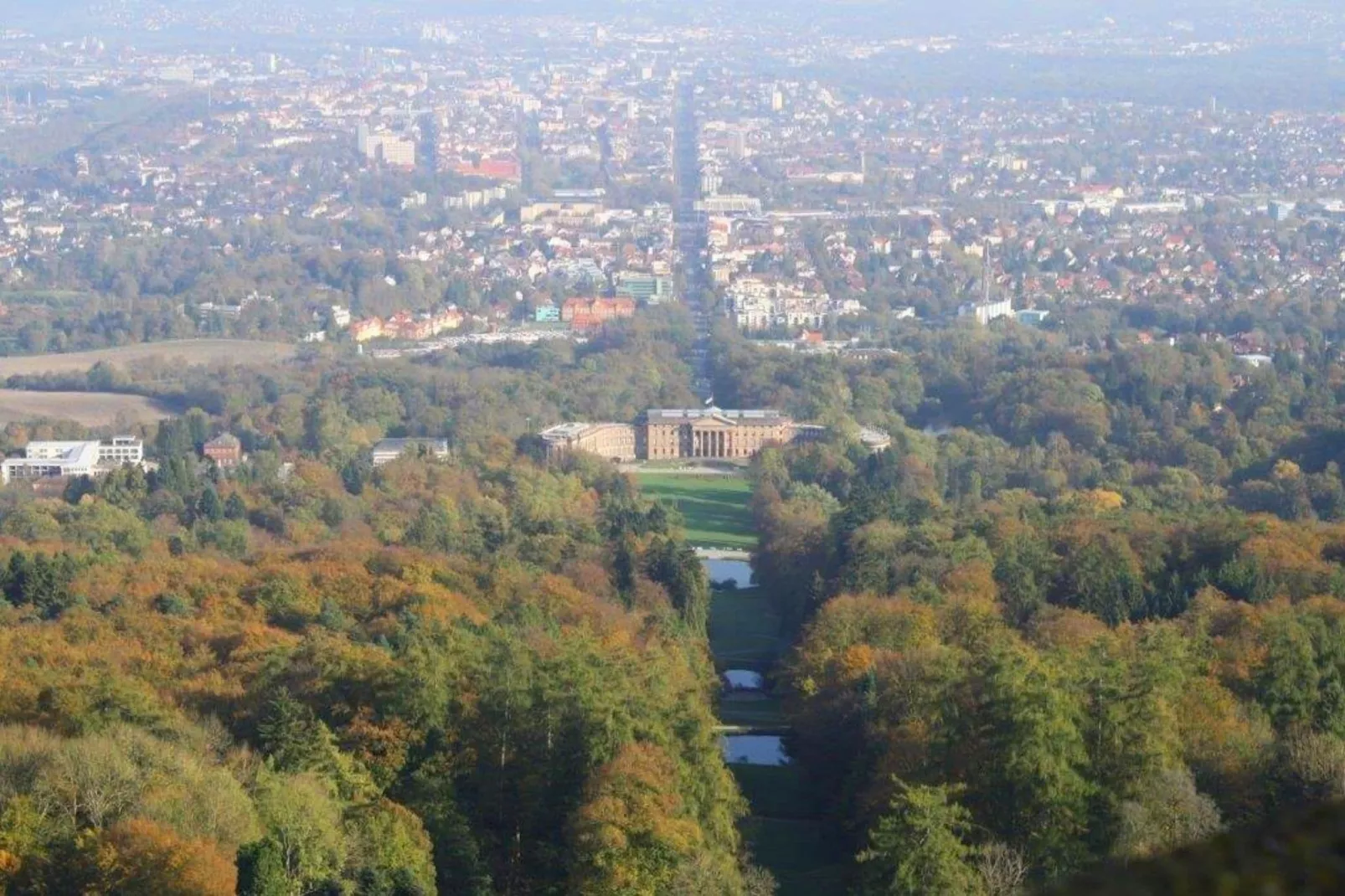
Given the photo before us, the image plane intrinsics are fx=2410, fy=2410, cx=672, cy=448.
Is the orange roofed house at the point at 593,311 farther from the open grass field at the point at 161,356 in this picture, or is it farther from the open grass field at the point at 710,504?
the open grass field at the point at 710,504

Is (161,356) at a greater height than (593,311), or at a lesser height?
greater

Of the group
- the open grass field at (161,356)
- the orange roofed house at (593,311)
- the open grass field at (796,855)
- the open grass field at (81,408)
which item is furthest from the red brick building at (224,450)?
the open grass field at (796,855)

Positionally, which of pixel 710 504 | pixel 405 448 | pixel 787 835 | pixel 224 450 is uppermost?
pixel 787 835

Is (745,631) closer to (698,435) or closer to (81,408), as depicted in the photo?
(698,435)

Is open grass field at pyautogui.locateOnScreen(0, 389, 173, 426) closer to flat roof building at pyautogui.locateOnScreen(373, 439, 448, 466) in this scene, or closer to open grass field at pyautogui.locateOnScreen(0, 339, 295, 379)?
open grass field at pyautogui.locateOnScreen(0, 339, 295, 379)

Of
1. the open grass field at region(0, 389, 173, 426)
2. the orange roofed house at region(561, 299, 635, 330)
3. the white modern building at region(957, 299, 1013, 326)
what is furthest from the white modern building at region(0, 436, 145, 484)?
the white modern building at region(957, 299, 1013, 326)

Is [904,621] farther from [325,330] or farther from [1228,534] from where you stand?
[325,330]

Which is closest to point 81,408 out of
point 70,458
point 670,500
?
point 70,458
